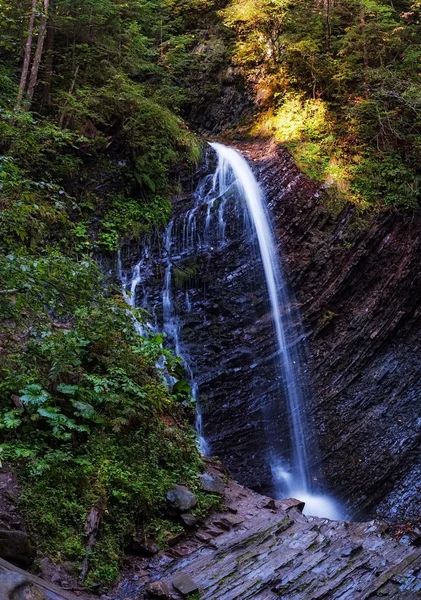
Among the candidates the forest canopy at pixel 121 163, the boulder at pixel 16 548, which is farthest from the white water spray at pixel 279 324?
the boulder at pixel 16 548

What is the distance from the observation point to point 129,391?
5.88 meters

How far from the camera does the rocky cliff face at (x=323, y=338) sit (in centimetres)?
937

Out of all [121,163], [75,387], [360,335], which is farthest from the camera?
[121,163]

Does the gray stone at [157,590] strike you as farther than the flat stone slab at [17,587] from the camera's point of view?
Yes

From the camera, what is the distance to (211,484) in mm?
6020

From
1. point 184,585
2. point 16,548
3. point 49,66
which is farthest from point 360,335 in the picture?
point 49,66

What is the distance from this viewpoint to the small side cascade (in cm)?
948

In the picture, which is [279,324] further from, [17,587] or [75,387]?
[17,587]

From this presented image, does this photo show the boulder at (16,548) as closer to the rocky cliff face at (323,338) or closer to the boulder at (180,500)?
the boulder at (180,500)

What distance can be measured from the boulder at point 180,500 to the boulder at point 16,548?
1.83 meters

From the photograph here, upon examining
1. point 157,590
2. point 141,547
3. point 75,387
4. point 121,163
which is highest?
point 121,163

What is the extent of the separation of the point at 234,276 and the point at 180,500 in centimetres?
660

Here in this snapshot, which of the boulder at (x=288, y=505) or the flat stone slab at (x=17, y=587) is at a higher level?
the flat stone slab at (x=17, y=587)

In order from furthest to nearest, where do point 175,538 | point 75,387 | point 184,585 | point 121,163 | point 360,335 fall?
point 121,163, point 360,335, point 75,387, point 175,538, point 184,585
